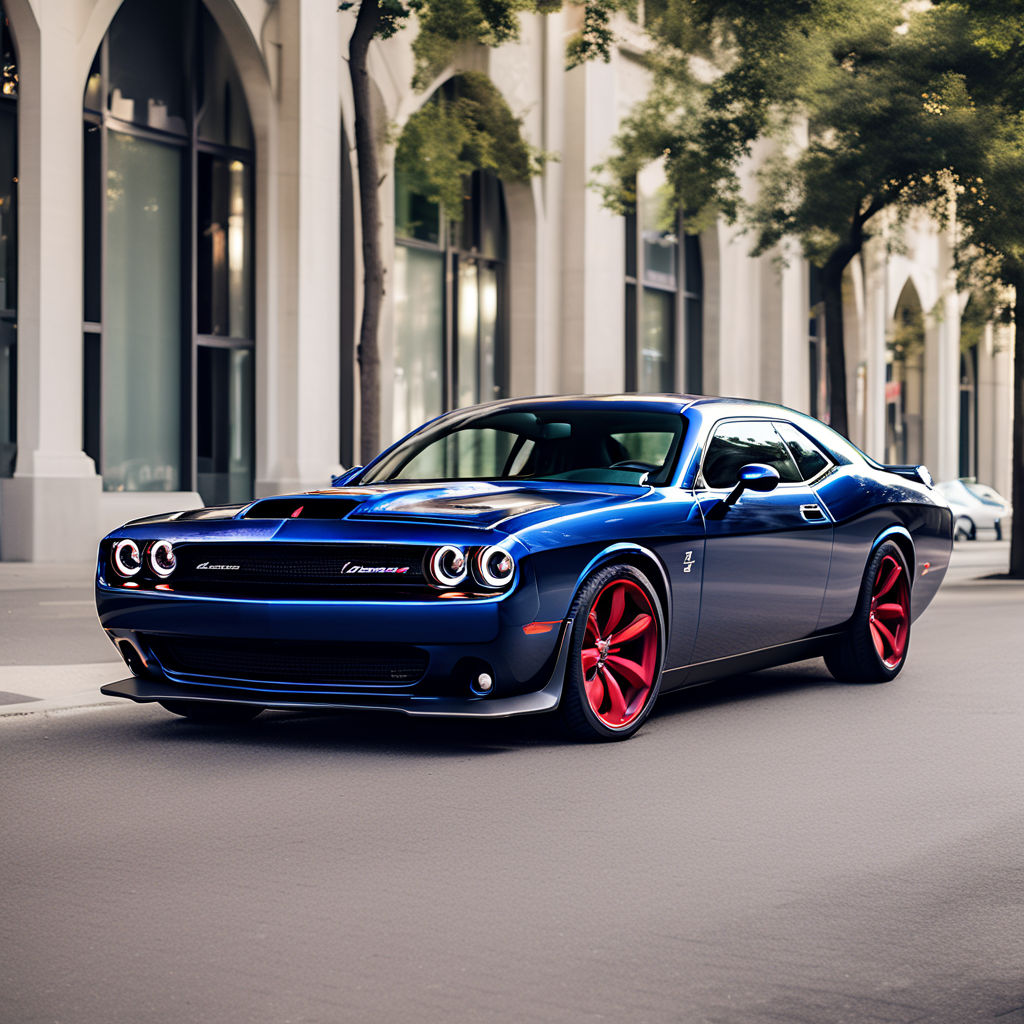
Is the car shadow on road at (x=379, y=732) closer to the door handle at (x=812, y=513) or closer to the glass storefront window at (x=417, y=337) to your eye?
the door handle at (x=812, y=513)

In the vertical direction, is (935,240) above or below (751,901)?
above

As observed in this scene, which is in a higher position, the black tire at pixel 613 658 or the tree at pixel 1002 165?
the tree at pixel 1002 165

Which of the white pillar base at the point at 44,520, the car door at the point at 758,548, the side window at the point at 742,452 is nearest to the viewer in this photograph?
the car door at the point at 758,548

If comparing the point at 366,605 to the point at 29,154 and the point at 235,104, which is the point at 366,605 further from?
the point at 235,104

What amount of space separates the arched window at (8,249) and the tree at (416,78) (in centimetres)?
410

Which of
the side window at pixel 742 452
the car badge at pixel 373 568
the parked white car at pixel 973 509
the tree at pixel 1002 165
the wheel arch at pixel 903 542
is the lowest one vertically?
the parked white car at pixel 973 509

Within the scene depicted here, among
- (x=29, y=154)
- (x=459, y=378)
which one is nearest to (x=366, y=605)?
(x=29, y=154)

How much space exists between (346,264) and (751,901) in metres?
22.4

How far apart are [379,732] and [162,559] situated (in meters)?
1.23

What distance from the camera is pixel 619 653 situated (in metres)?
7.14

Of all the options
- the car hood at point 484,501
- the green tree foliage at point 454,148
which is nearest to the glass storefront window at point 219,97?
the green tree foliage at point 454,148

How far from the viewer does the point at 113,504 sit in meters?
21.7

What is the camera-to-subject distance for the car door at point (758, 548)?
778 centimetres

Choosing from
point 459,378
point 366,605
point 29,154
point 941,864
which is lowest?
point 941,864
